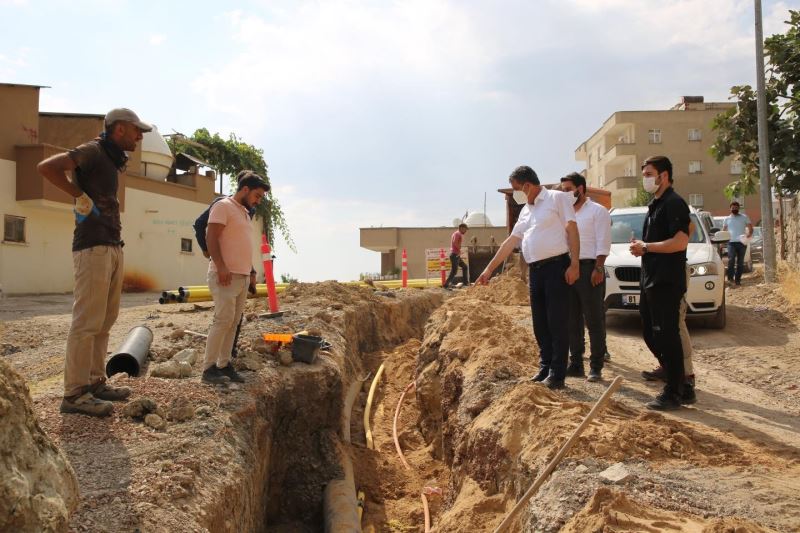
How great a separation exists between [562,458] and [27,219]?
1877cm

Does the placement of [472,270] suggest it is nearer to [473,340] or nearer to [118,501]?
[473,340]

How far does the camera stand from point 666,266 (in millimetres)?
4969

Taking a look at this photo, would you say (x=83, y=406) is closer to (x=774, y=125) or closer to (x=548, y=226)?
(x=548, y=226)

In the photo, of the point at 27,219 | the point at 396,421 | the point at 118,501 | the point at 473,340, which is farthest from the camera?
the point at 27,219

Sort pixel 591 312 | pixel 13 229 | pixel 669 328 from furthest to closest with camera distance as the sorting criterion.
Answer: pixel 13 229 < pixel 591 312 < pixel 669 328

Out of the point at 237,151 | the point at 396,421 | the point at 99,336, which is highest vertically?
the point at 237,151

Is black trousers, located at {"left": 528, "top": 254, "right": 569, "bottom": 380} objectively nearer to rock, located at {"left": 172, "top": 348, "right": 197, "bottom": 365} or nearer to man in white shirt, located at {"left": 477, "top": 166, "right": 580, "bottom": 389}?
man in white shirt, located at {"left": 477, "top": 166, "right": 580, "bottom": 389}

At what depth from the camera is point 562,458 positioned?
3793 millimetres

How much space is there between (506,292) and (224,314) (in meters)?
9.26

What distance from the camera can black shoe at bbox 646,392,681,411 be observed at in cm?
514

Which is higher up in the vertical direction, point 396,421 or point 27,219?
point 27,219

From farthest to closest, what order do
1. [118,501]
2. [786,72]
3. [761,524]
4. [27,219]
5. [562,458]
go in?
1. [27,219]
2. [786,72]
3. [562,458]
4. [118,501]
5. [761,524]

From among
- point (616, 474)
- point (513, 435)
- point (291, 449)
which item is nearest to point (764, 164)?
point (513, 435)

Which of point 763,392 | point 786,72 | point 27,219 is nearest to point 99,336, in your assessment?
point 763,392
